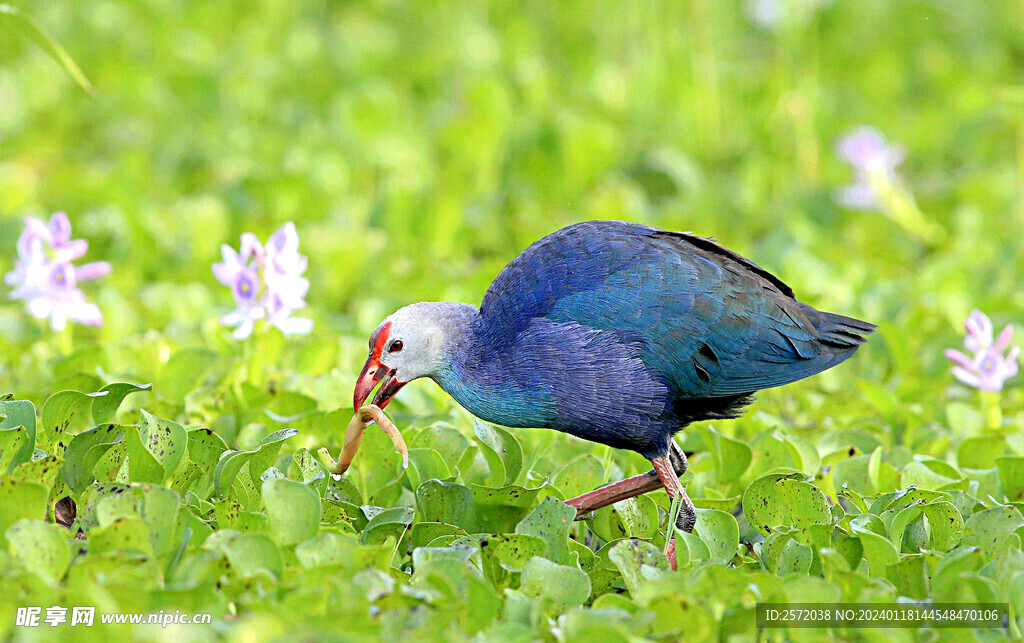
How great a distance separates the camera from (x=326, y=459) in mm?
3070

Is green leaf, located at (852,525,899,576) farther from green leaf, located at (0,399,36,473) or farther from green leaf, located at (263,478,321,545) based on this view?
green leaf, located at (0,399,36,473)

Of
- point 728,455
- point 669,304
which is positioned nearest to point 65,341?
point 669,304

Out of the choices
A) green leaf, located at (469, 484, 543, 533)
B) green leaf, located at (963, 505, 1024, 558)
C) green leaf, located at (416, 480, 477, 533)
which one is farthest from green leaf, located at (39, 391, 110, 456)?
green leaf, located at (963, 505, 1024, 558)

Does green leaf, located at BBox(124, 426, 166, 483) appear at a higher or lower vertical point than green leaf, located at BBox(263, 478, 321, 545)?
higher

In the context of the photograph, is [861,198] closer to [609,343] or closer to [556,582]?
[609,343]

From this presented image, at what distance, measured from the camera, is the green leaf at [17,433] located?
2.70 meters

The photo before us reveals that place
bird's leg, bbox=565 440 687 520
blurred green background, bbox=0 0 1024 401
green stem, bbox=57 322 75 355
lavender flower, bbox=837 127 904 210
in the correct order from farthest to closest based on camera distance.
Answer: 1. lavender flower, bbox=837 127 904 210
2. blurred green background, bbox=0 0 1024 401
3. green stem, bbox=57 322 75 355
4. bird's leg, bbox=565 440 687 520

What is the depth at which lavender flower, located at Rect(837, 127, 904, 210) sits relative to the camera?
16.3ft

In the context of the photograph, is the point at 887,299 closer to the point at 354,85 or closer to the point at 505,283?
the point at 505,283

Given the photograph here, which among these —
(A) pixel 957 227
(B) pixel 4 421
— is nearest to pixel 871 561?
(B) pixel 4 421

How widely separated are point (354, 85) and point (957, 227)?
9.87 feet

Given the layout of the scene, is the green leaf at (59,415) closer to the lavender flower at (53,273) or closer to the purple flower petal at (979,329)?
the lavender flower at (53,273)

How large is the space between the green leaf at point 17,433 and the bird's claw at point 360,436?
0.68m

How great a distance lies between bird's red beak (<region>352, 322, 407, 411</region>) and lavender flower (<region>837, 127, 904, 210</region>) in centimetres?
270
